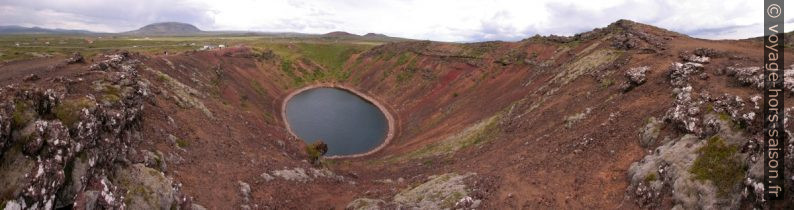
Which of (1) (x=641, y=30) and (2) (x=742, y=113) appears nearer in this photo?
(2) (x=742, y=113)

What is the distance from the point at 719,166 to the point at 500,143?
23.1 metres

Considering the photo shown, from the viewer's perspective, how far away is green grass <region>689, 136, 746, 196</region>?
65.9ft

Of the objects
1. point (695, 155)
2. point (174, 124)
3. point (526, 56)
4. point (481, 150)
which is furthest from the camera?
point (526, 56)

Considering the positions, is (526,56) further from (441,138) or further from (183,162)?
(183,162)

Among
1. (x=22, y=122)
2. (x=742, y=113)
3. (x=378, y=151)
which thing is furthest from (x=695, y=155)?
(x=378, y=151)

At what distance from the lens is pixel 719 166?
834 inches

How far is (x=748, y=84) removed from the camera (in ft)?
90.2

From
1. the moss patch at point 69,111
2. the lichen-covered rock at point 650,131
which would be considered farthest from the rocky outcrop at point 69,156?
the lichen-covered rock at point 650,131

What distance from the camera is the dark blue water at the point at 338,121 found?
6969cm

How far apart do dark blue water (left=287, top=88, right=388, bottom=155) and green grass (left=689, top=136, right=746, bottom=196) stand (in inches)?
1870

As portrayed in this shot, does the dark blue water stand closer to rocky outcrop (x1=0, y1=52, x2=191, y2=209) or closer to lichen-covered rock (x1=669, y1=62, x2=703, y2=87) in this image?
rocky outcrop (x1=0, y1=52, x2=191, y2=209)

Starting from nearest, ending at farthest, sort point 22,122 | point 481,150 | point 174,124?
1. point 22,122
2. point 174,124
3. point 481,150

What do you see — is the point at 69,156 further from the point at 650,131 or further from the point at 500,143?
the point at 500,143

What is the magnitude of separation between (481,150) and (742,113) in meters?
23.4
